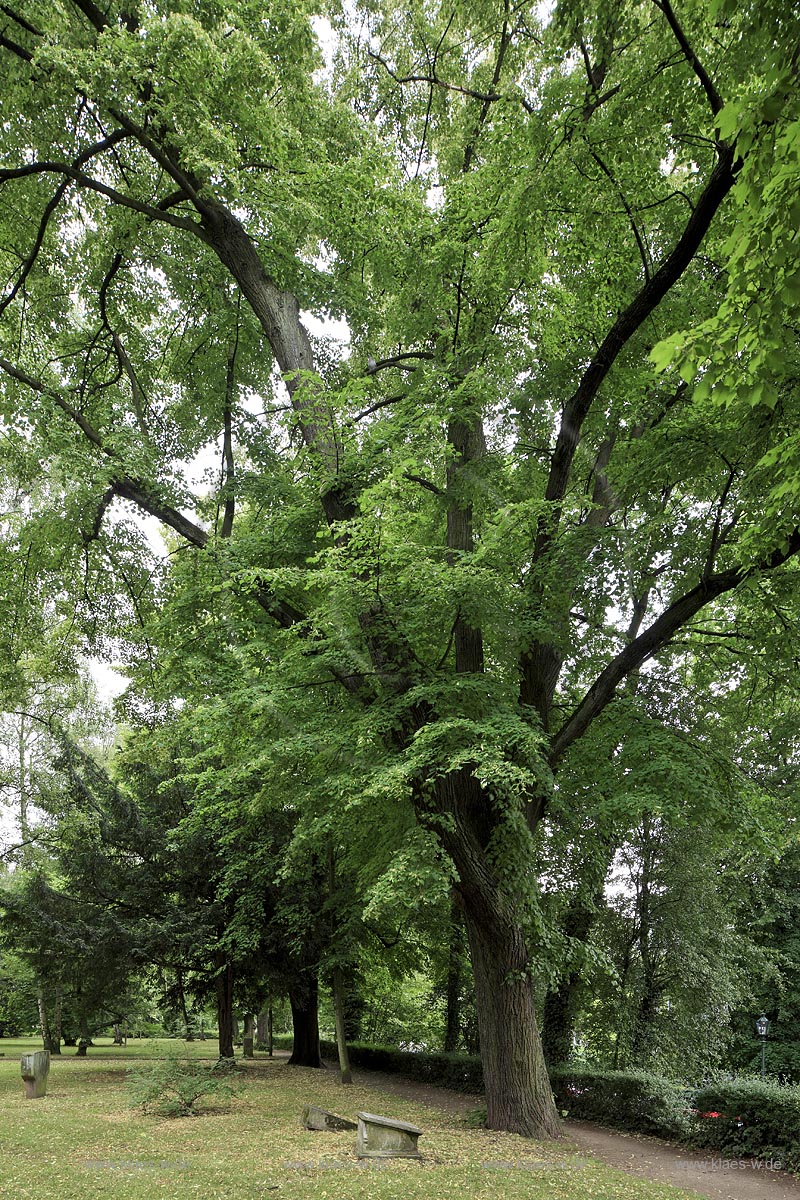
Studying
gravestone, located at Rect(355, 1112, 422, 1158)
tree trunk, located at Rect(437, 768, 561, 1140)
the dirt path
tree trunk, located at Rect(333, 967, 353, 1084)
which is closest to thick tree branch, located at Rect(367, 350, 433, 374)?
tree trunk, located at Rect(437, 768, 561, 1140)

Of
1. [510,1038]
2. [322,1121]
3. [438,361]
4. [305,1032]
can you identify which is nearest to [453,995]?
[305,1032]

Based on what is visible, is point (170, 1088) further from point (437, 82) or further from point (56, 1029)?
point (56, 1029)

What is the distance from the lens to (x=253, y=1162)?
688cm

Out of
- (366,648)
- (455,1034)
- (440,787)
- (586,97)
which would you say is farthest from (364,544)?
(455,1034)

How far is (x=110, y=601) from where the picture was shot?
13.0m

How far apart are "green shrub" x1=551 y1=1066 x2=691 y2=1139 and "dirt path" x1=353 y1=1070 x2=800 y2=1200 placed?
237 millimetres

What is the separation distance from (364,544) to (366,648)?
1.70 m

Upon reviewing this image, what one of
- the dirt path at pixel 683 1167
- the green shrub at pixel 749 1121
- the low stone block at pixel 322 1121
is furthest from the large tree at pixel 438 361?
the green shrub at pixel 749 1121

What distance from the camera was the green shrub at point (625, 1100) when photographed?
464 inches

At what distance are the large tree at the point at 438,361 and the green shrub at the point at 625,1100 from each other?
436 centimetres

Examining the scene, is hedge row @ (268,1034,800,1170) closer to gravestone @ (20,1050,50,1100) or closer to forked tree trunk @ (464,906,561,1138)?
forked tree trunk @ (464,906,561,1138)

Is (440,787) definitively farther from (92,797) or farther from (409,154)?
(92,797)

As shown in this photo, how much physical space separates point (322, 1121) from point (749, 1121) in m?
5.92

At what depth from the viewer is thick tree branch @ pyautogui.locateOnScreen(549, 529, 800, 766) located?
6.90 m
